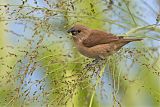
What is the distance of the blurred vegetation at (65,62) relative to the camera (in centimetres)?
197

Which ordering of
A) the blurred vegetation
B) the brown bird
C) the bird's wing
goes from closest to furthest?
the blurred vegetation → the brown bird → the bird's wing

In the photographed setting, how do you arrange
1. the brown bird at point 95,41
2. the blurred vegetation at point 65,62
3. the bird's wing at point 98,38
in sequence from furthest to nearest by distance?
the bird's wing at point 98,38 < the brown bird at point 95,41 < the blurred vegetation at point 65,62

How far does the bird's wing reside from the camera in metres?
2.61

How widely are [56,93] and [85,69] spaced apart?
0.18 m

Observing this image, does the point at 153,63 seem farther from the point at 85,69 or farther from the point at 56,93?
the point at 56,93

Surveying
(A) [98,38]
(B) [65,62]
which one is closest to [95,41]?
(A) [98,38]

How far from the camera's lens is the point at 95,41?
2775 mm

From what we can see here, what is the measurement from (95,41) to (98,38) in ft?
0.17

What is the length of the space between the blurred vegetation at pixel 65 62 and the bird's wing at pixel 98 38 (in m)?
0.30

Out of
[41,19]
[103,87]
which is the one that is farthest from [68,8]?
[103,87]

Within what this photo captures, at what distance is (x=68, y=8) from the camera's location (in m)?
2.07

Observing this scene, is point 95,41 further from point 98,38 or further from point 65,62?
point 65,62

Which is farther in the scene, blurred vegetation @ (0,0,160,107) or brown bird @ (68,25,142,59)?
brown bird @ (68,25,142,59)

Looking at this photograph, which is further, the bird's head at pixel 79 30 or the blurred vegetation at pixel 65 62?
the bird's head at pixel 79 30
